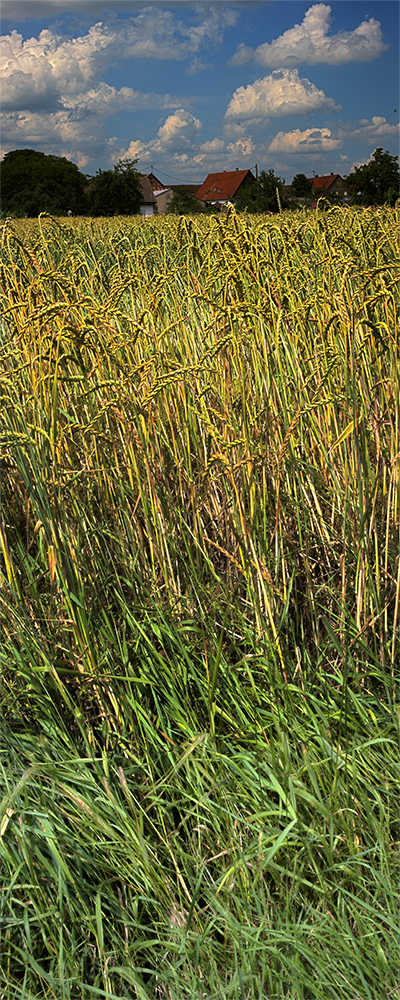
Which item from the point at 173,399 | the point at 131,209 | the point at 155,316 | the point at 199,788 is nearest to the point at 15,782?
the point at 199,788

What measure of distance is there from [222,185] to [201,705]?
240 feet

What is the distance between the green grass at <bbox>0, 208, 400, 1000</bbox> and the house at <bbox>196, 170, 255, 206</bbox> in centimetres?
6708

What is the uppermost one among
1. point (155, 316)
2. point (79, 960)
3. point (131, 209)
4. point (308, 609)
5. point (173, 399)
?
point (131, 209)

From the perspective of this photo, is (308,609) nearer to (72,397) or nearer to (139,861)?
(139,861)

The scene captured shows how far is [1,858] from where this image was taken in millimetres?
1089

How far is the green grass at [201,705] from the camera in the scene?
984 millimetres

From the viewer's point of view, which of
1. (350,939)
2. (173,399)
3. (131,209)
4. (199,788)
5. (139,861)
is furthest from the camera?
(131,209)

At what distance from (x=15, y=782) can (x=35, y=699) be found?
0.25m

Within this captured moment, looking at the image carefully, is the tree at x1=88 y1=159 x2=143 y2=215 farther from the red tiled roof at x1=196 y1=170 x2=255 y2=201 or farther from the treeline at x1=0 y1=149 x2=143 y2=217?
the red tiled roof at x1=196 y1=170 x2=255 y2=201

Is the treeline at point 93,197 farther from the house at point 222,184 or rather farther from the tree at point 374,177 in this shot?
the house at point 222,184

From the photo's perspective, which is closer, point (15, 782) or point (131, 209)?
point (15, 782)

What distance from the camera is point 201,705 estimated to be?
142 centimetres

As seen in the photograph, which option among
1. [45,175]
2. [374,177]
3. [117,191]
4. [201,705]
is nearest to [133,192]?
[117,191]

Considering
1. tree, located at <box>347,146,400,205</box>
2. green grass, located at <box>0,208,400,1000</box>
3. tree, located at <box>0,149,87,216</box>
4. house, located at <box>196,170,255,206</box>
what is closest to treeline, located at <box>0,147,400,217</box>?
tree, located at <box>347,146,400,205</box>
